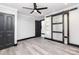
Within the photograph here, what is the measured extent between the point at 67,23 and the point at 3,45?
4.65m

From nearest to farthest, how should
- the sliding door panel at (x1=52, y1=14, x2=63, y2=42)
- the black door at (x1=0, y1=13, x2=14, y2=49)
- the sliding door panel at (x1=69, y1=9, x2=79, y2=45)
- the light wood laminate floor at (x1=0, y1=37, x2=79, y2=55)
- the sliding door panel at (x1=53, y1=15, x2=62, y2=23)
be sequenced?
the light wood laminate floor at (x1=0, y1=37, x2=79, y2=55) < the black door at (x1=0, y1=13, x2=14, y2=49) < the sliding door panel at (x1=69, y1=9, x2=79, y2=45) < the sliding door panel at (x1=52, y1=14, x2=63, y2=42) < the sliding door panel at (x1=53, y1=15, x2=62, y2=23)

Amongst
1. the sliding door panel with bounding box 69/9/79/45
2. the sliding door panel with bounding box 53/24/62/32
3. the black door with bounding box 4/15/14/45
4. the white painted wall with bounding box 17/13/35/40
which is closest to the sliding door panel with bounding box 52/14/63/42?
the sliding door panel with bounding box 53/24/62/32

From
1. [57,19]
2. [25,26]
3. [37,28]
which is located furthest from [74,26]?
[37,28]

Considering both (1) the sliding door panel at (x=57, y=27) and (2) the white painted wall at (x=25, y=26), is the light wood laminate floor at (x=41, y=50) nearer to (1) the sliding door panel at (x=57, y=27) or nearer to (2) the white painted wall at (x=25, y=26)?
(1) the sliding door panel at (x=57, y=27)

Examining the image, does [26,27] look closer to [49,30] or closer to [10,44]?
[49,30]

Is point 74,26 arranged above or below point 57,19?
below

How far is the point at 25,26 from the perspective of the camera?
330 inches

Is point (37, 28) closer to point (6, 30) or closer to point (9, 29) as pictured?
point (9, 29)

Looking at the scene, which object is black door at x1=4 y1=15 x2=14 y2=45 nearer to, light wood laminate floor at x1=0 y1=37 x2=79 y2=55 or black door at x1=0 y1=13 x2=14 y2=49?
black door at x1=0 y1=13 x2=14 y2=49

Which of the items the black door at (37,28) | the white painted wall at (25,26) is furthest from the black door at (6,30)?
the black door at (37,28)

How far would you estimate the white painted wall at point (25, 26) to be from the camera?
7570 millimetres

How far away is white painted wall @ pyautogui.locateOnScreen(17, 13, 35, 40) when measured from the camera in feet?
24.8

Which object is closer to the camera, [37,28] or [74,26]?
[74,26]

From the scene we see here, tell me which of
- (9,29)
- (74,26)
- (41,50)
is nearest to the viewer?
(41,50)
